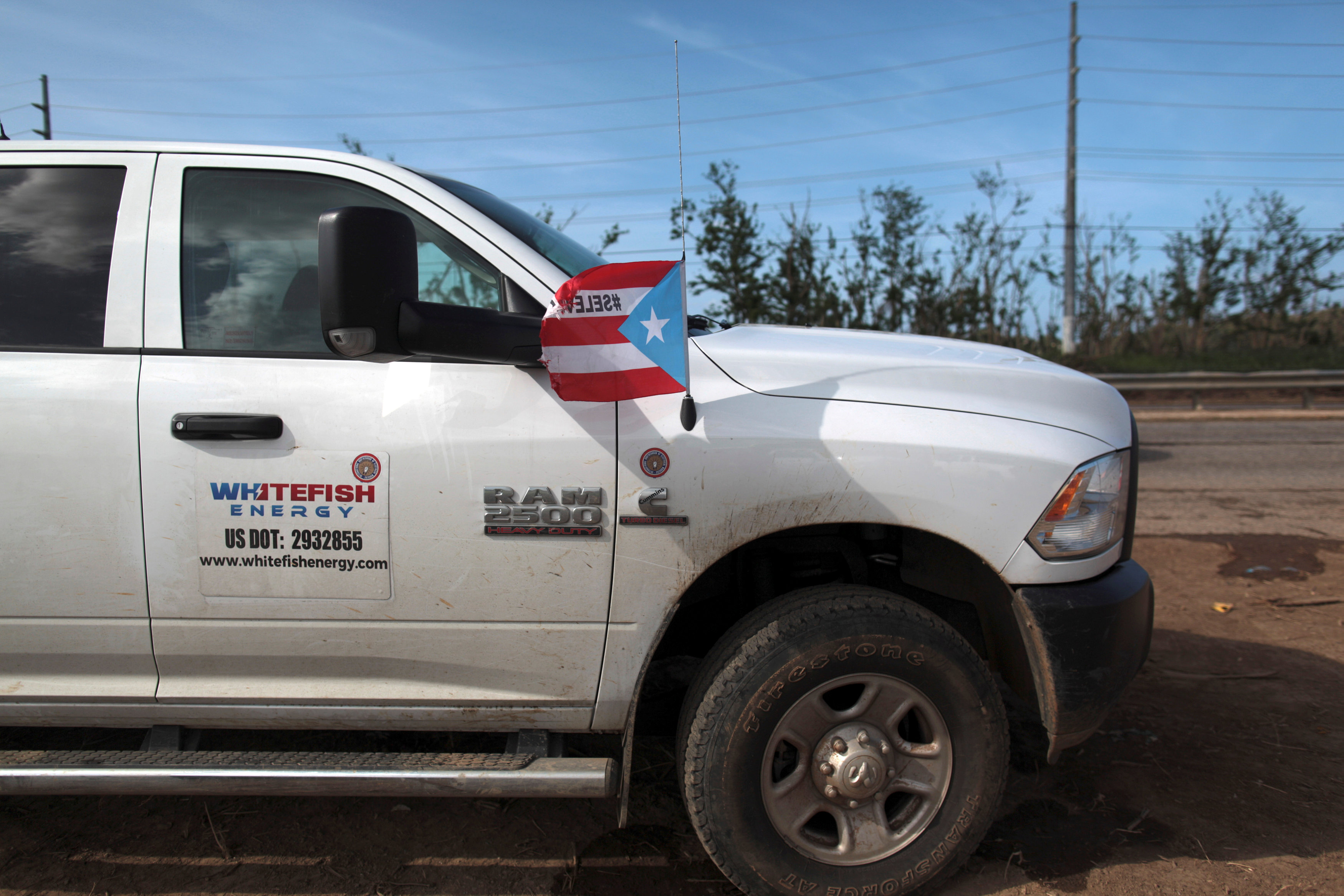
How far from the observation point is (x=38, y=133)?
3.28 m

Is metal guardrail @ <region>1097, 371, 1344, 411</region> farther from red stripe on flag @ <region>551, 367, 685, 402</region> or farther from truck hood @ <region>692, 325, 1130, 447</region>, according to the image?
red stripe on flag @ <region>551, 367, 685, 402</region>

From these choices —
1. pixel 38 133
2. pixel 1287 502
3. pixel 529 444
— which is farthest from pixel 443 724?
pixel 1287 502

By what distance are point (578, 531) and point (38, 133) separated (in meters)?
3.01

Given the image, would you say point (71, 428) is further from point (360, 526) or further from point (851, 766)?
point (851, 766)

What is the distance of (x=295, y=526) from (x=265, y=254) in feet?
2.63

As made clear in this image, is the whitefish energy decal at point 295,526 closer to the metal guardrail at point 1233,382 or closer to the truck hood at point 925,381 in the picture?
the truck hood at point 925,381

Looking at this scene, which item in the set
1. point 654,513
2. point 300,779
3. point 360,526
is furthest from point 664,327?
point 300,779

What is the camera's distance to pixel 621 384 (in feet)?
6.41

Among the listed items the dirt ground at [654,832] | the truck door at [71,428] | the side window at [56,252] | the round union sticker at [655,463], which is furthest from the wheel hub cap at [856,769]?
the side window at [56,252]

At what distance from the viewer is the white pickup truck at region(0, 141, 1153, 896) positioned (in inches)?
81.4

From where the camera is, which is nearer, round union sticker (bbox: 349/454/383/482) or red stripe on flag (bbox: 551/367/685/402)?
red stripe on flag (bbox: 551/367/685/402)

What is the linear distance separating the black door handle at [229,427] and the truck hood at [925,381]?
113cm

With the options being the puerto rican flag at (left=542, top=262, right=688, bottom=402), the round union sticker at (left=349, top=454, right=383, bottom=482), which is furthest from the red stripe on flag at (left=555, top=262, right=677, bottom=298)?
the round union sticker at (left=349, top=454, right=383, bottom=482)

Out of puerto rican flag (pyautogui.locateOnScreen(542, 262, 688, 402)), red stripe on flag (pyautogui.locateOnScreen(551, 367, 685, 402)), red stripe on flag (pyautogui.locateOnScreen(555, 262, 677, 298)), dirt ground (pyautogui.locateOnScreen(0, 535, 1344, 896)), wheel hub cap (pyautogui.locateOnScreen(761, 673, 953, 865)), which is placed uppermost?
red stripe on flag (pyautogui.locateOnScreen(555, 262, 677, 298))
